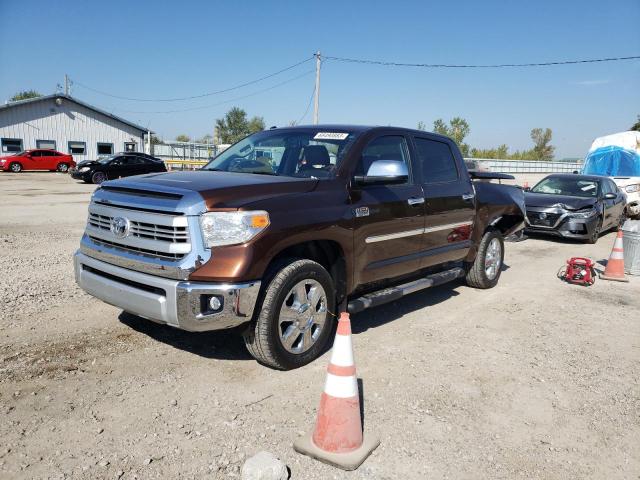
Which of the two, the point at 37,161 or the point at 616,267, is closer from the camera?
the point at 616,267

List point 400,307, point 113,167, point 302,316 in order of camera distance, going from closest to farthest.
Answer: point 302,316 → point 400,307 → point 113,167

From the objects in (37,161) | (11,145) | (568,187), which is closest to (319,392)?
(568,187)

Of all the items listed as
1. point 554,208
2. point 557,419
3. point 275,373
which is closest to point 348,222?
point 275,373

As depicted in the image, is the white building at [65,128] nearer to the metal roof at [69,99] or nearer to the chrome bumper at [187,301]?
the metal roof at [69,99]

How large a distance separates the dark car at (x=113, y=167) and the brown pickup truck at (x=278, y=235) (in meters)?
21.7

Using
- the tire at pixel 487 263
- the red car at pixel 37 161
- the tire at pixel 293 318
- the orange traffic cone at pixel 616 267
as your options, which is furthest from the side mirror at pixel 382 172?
the red car at pixel 37 161

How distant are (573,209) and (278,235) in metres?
9.72

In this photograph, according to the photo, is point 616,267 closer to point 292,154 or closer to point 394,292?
point 394,292

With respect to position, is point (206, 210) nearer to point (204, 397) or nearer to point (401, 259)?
point (204, 397)

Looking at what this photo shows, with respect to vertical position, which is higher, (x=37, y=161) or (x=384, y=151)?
(x=384, y=151)

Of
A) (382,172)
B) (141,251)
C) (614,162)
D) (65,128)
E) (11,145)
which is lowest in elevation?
(141,251)

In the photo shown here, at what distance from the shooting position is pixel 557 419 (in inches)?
136

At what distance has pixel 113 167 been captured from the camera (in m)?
25.1

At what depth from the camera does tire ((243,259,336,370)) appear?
12.0 feet
